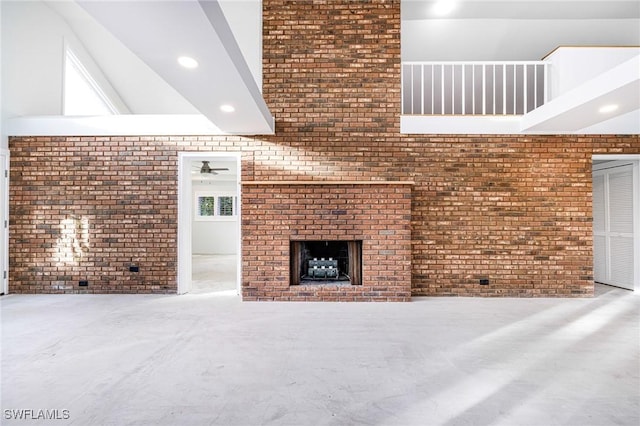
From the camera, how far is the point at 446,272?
4602 mm

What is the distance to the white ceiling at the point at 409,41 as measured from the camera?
3172 mm

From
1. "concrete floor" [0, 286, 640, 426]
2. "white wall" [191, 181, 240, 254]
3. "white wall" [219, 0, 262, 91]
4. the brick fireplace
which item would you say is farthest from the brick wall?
"white wall" [191, 181, 240, 254]

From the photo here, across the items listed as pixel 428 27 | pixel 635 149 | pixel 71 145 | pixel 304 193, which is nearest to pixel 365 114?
pixel 304 193

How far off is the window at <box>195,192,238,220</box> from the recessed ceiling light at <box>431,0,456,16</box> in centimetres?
775

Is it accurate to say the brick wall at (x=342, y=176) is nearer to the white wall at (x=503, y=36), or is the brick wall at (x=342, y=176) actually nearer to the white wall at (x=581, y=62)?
the white wall at (x=581, y=62)

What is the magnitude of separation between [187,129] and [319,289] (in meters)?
3.03

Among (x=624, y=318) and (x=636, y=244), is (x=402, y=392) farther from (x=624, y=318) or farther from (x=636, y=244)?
(x=636, y=244)

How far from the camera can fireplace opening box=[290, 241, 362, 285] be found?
4473 millimetres

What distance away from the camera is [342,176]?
4645 mm

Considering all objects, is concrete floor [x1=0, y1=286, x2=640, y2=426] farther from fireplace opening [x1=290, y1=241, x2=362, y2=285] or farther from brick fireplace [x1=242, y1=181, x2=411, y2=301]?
fireplace opening [x1=290, y1=241, x2=362, y2=285]

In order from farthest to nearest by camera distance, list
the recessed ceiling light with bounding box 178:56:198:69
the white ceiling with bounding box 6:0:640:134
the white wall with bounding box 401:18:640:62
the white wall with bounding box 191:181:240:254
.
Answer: the white wall with bounding box 191:181:240:254 → the white wall with bounding box 401:18:640:62 → the white ceiling with bounding box 6:0:640:134 → the recessed ceiling light with bounding box 178:56:198:69

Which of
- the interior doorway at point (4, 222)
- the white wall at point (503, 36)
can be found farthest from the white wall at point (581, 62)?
the interior doorway at point (4, 222)

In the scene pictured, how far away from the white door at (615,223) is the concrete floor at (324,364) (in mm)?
1684

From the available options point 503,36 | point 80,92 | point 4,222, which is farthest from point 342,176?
point 80,92
